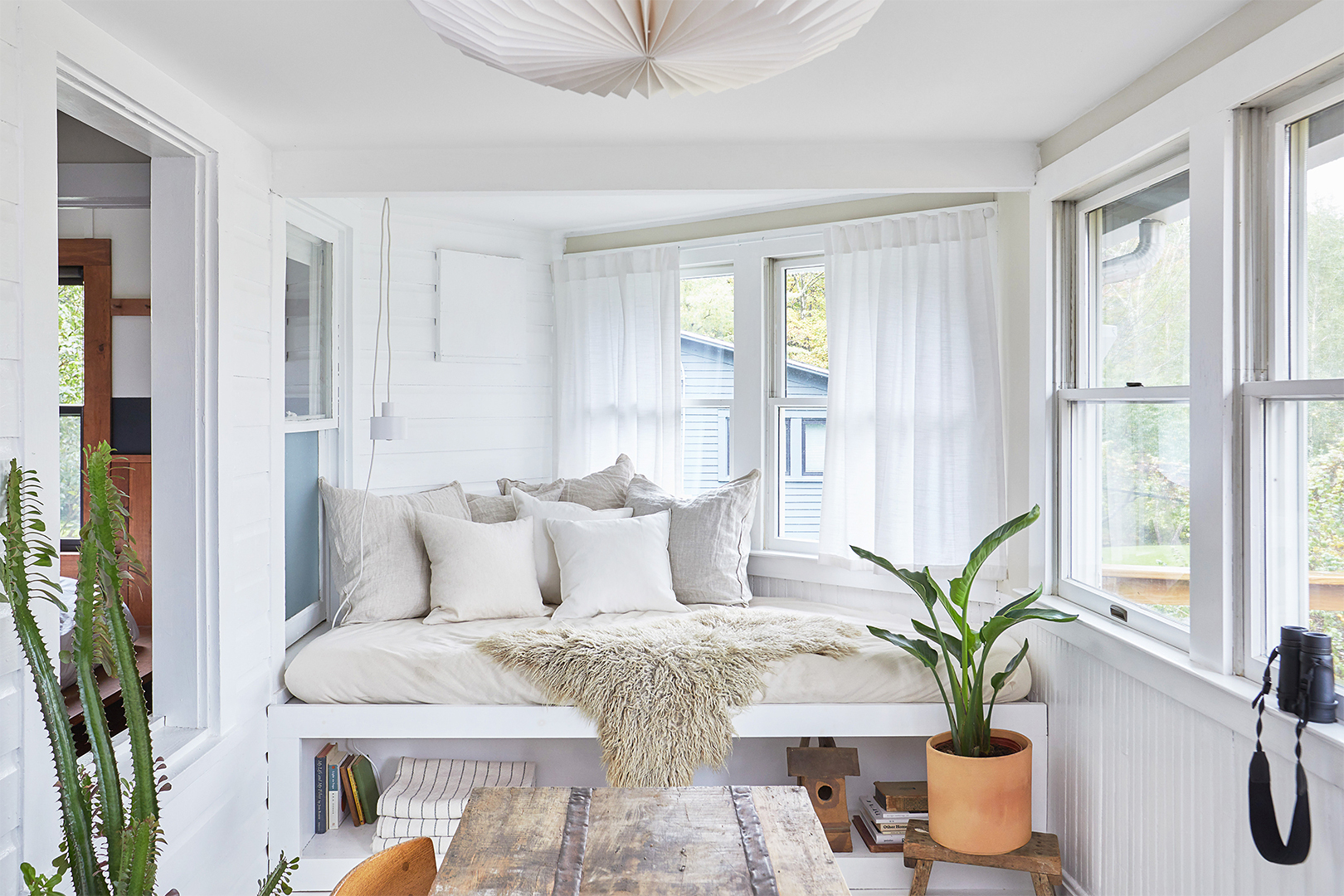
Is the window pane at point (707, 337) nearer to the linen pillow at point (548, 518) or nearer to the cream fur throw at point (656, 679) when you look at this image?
the linen pillow at point (548, 518)

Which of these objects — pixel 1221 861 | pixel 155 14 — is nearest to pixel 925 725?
pixel 1221 861

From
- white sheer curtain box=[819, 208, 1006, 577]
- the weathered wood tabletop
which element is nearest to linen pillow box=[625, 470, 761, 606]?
white sheer curtain box=[819, 208, 1006, 577]

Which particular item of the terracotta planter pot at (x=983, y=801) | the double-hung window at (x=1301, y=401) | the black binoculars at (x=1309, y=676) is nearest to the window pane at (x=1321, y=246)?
the double-hung window at (x=1301, y=401)

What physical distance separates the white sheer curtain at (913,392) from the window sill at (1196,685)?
634mm

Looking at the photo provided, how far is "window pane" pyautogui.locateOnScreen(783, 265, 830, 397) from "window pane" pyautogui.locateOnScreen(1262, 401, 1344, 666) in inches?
81.3

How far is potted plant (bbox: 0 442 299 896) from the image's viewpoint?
5.22ft

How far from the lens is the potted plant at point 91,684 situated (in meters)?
1.59

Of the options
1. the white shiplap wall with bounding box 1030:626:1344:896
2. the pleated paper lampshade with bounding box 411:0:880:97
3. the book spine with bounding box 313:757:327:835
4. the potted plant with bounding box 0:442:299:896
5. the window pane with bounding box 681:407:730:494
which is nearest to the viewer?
the pleated paper lampshade with bounding box 411:0:880:97

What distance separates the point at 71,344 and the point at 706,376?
2857 millimetres

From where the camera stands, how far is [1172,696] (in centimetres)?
218

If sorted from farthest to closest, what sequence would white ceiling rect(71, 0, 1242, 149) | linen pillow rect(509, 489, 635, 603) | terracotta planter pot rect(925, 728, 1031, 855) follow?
1. linen pillow rect(509, 489, 635, 603)
2. terracotta planter pot rect(925, 728, 1031, 855)
3. white ceiling rect(71, 0, 1242, 149)

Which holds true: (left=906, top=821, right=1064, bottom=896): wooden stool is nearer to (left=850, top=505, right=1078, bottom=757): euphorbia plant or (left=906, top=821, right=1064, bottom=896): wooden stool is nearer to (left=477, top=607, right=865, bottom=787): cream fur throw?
(left=850, top=505, right=1078, bottom=757): euphorbia plant

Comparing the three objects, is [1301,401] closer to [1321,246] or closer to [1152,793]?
[1321,246]

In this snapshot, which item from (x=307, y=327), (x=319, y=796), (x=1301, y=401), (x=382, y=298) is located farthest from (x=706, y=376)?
(x=1301, y=401)
